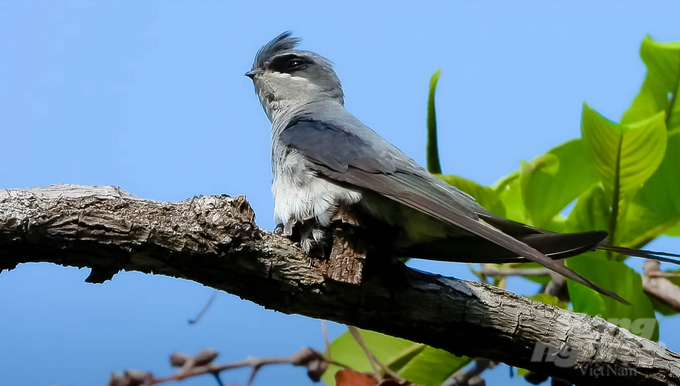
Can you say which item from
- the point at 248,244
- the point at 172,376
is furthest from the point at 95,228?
the point at 172,376

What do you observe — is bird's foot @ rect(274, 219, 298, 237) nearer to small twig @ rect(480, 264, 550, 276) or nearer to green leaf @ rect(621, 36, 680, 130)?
small twig @ rect(480, 264, 550, 276)

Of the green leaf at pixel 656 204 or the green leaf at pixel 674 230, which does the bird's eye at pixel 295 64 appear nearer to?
the green leaf at pixel 656 204

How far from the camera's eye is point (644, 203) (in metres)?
3.35

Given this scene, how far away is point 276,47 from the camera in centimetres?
386

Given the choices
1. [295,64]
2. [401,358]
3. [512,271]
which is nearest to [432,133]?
[512,271]

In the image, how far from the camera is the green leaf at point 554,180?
344cm

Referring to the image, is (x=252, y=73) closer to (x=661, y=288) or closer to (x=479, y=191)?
(x=479, y=191)

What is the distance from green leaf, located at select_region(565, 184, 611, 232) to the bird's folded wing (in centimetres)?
98

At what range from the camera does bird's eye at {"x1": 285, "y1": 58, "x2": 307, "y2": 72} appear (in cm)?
379

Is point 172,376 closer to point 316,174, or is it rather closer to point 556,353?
point 316,174

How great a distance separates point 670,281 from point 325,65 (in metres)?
2.16

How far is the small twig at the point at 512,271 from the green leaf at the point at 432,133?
0.59 meters

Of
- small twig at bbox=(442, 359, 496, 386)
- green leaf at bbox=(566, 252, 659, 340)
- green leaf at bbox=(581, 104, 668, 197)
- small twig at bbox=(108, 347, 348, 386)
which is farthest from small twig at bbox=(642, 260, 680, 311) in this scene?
small twig at bbox=(108, 347, 348, 386)

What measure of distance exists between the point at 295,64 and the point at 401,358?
1.73 metres
